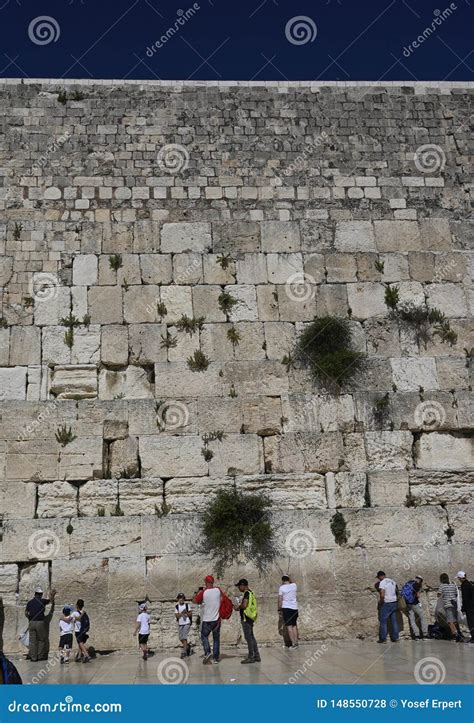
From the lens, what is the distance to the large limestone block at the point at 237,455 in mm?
11562

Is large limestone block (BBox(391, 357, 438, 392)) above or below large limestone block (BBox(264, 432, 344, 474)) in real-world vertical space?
above

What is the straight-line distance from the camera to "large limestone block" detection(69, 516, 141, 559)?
10875 mm

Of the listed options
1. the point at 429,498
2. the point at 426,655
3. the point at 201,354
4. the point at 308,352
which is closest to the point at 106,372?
the point at 201,354

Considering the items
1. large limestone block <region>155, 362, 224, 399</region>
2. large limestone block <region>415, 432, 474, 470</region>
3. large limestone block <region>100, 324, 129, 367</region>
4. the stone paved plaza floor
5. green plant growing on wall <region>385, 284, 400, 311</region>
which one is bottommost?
the stone paved plaza floor

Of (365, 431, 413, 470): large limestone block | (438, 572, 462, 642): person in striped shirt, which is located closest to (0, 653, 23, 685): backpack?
(438, 572, 462, 642): person in striped shirt

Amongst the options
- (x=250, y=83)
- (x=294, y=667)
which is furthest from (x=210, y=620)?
(x=250, y=83)

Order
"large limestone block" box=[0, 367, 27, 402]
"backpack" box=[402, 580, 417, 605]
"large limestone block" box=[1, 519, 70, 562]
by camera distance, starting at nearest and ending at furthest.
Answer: "backpack" box=[402, 580, 417, 605] → "large limestone block" box=[1, 519, 70, 562] → "large limestone block" box=[0, 367, 27, 402]

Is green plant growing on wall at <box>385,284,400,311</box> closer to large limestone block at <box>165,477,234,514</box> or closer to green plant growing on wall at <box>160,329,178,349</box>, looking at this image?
green plant growing on wall at <box>160,329,178,349</box>

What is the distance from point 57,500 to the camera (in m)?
11.2

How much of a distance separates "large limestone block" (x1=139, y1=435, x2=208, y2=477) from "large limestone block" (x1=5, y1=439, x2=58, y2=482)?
138cm

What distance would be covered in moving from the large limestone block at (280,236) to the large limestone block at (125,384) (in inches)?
126

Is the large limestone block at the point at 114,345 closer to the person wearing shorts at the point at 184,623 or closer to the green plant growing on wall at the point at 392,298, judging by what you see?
the person wearing shorts at the point at 184,623

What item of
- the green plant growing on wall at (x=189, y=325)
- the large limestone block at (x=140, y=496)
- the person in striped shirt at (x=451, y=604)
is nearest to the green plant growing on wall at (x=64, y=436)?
the large limestone block at (x=140, y=496)

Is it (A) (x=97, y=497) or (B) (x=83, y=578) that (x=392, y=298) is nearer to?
(A) (x=97, y=497)
